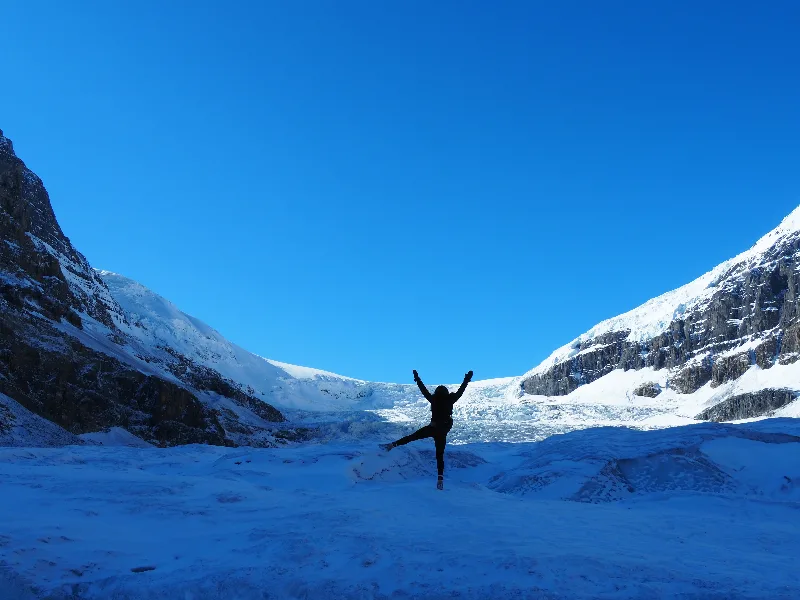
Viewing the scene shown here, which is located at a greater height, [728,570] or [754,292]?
[754,292]

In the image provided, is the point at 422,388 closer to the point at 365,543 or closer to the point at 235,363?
the point at 365,543

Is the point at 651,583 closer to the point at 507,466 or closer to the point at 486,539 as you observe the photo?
the point at 486,539

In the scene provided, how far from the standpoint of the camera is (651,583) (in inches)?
166

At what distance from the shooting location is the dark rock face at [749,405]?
113438 millimetres

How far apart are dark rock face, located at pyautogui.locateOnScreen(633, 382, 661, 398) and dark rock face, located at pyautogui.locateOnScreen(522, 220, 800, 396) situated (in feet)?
12.0

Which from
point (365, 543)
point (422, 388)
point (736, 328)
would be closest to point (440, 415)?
point (422, 388)

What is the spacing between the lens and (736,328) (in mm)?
151125

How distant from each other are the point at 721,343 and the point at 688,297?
3158 centimetres

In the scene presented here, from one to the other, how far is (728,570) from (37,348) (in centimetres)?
4138

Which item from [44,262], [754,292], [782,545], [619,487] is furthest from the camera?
[754,292]

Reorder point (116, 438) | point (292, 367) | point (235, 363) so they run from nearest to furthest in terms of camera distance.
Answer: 1. point (116, 438)
2. point (235, 363)
3. point (292, 367)

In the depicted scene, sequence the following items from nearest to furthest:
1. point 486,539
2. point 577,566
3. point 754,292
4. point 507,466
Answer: point 577,566, point 486,539, point 507,466, point 754,292

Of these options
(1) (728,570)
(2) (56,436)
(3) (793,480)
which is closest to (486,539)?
(1) (728,570)

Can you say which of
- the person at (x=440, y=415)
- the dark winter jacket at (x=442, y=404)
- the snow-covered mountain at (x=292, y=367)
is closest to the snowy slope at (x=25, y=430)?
the snow-covered mountain at (x=292, y=367)
